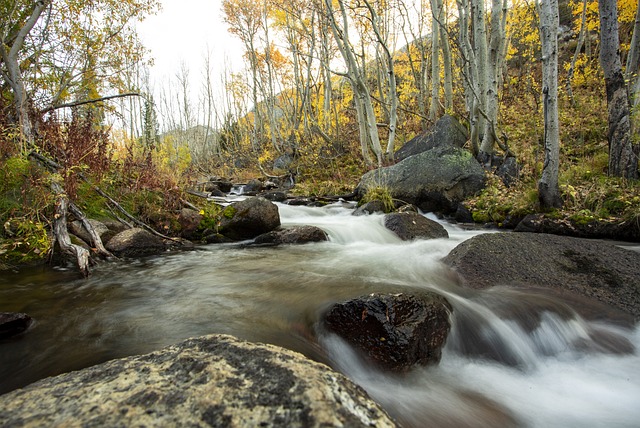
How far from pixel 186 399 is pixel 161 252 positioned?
4.86m

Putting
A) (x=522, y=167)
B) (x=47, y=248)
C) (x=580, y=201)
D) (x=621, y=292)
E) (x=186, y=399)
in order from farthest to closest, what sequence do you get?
(x=522, y=167)
(x=580, y=201)
(x=47, y=248)
(x=621, y=292)
(x=186, y=399)

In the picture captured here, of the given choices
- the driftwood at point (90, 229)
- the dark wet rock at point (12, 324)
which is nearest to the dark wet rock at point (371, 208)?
the driftwood at point (90, 229)

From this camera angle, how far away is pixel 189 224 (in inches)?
249

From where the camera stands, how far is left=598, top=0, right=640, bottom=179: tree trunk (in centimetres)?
614

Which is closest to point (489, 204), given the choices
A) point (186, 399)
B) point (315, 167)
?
point (186, 399)

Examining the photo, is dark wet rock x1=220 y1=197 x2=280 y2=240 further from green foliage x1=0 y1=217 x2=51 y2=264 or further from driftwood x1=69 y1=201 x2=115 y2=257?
green foliage x1=0 y1=217 x2=51 y2=264

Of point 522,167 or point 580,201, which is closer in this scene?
point 580,201

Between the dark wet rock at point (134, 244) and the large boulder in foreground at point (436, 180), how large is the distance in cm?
560

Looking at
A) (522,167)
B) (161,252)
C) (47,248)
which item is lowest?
(161,252)

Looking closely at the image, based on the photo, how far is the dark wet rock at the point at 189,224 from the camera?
627 cm

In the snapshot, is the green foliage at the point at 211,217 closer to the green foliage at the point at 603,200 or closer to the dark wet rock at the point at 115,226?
the dark wet rock at the point at 115,226

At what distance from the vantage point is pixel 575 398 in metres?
2.24

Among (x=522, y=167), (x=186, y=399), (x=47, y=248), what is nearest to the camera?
(x=186, y=399)

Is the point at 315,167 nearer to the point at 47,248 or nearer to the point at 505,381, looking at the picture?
the point at 47,248
